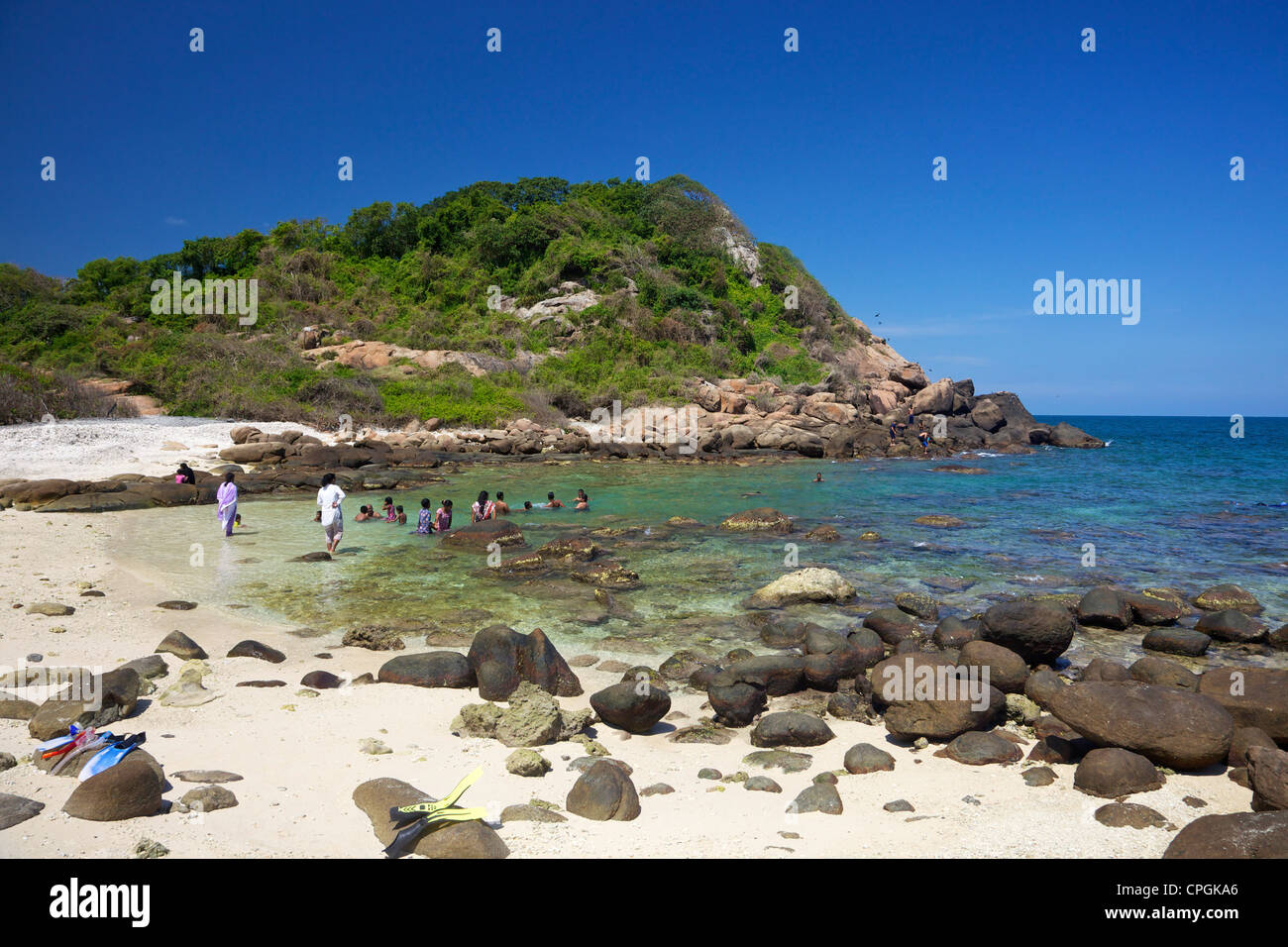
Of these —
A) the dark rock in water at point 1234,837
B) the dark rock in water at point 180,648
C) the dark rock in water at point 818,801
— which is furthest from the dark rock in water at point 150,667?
the dark rock in water at point 1234,837

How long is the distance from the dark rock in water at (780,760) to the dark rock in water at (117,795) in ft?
14.3

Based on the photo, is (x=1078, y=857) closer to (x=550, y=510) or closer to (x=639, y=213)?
(x=550, y=510)

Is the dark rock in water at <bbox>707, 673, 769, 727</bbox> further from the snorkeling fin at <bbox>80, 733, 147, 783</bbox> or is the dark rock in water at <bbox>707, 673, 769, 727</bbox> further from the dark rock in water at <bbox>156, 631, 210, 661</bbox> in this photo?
the dark rock in water at <bbox>156, 631, 210, 661</bbox>

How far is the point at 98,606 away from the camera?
9.69 metres

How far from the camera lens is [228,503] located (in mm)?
15367

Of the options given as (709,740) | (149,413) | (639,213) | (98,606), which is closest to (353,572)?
(98,606)

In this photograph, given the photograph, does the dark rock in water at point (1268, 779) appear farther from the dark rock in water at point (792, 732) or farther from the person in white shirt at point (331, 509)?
the person in white shirt at point (331, 509)

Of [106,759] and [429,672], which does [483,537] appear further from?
[106,759]

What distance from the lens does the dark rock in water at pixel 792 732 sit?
646 cm

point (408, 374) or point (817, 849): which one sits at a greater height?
point (408, 374)

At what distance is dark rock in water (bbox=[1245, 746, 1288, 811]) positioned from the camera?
4.83 metres

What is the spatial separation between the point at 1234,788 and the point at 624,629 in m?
6.90

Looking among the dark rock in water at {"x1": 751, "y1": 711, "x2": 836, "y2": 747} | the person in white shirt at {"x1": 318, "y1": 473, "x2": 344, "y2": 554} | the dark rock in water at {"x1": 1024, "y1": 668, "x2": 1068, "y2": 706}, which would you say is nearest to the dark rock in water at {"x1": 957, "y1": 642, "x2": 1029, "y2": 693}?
the dark rock in water at {"x1": 1024, "y1": 668, "x2": 1068, "y2": 706}

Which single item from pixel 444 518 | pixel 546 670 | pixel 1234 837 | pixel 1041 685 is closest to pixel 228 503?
pixel 444 518
